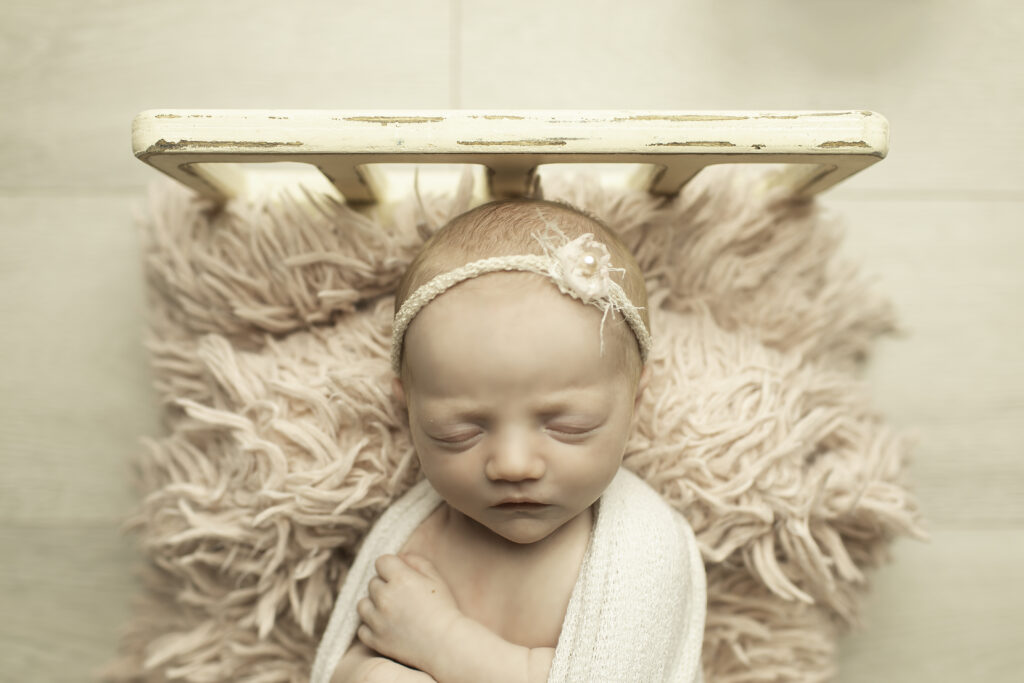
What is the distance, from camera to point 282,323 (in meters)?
0.92

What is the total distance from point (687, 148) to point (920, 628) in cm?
84

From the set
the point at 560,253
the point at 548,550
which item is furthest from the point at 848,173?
the point at 548,550

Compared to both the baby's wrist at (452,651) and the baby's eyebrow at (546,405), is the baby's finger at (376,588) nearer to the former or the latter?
the baby's wrist at (452,651)

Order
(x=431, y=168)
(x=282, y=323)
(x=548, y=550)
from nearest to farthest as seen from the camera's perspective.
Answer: (x=548, y=550)
(x=282, y=323)
(x=431, y=168)

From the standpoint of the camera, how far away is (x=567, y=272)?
65 cm

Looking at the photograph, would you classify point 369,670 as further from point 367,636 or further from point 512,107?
point 512,107

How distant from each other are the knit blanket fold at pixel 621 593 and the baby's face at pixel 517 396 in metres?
0.09

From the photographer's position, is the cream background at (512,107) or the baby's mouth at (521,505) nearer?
the baby's mouth at (521,505)

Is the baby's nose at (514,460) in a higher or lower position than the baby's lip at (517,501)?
higher

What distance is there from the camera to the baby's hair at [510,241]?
0.69 meters

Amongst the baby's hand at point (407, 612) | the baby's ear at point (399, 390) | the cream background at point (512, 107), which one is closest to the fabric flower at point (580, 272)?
the baby's ear at point (399, 390)

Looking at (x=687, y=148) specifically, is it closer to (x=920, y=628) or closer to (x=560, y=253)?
(x=560, y=253)

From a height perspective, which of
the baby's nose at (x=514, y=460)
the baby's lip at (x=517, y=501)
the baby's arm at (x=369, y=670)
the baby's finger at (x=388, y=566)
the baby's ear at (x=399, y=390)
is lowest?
the baby's arm at (x=369, y=670)

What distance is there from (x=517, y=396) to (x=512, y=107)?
572 millimetres
